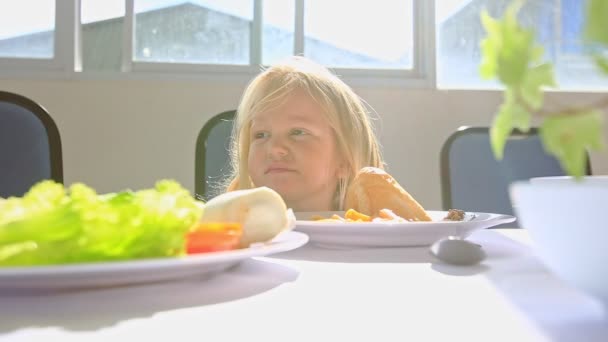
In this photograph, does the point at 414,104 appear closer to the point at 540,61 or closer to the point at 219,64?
the point at 219,64

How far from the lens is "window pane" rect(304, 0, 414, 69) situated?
2.86 metres

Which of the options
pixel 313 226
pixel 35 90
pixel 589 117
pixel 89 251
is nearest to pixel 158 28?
pixel 35 90

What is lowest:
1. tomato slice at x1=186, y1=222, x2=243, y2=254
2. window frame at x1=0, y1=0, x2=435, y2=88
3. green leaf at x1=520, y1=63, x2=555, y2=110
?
tomato slice at x1=186, y1=222, x2=243, y2=254

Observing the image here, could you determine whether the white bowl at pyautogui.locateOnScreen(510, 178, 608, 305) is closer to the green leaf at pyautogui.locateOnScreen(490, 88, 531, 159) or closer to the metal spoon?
the green leaf at pyautogui.locateOnScreen(490, 88, 531, 159)

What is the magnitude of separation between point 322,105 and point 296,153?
0.62 feet

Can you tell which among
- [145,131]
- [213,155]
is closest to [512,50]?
[213,155]

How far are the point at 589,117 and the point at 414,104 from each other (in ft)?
8.51

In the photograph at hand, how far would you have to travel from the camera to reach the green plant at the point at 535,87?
181 millimetres

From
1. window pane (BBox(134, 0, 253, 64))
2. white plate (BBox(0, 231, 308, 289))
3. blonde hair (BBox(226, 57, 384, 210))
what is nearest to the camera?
white plate (BBox(0, 231, 308, 289))

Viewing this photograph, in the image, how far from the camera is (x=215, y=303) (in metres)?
0.33

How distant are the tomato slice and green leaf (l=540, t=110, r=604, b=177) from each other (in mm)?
268

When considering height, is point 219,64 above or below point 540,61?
above

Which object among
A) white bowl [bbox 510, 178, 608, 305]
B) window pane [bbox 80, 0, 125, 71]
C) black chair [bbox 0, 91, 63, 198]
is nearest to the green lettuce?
white bowl [bbox 510, 178, 608, 305]

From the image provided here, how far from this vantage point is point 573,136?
7.4 inches
